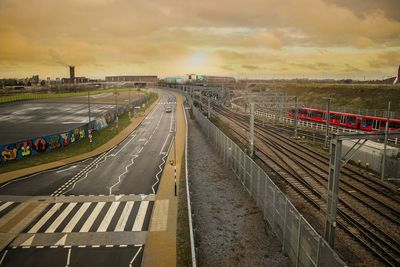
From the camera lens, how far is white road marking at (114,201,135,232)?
20.3 m

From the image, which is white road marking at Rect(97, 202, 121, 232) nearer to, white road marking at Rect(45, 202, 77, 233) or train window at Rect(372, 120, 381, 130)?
white road marking at Rect(45, 202, 77, 233)

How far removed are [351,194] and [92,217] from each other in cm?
2019

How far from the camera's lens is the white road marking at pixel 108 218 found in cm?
2029

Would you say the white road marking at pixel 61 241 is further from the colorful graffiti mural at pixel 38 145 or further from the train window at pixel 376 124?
the train window at pixel 376 124

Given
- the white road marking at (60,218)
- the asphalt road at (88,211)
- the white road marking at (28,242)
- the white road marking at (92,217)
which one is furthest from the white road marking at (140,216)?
the white road marking at (28,242)

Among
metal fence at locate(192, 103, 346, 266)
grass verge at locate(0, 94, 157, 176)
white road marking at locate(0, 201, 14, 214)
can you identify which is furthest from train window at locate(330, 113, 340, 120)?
white road marking at locate(0, 201, 14, 214)

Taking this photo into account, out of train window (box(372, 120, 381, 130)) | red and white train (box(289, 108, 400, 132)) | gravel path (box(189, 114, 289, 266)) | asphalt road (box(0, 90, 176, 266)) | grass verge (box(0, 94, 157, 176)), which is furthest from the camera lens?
train window (box(372, 120, 381, 130))

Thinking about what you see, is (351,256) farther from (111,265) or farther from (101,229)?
(101,229)

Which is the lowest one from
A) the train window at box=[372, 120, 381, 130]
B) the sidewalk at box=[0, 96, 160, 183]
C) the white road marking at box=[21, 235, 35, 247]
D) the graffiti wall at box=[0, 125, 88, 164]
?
the white road marking at box=[21, 235, 35, 247]

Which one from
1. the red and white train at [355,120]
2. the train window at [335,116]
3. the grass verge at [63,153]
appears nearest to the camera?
the grass verge at [63,153]

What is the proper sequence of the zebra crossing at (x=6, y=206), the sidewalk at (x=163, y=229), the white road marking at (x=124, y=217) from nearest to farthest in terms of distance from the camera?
the sidewalk at (x=163, y=229)
the white road marking at (x=124, y=217)
the zebra crossing at (x=6, y=206)

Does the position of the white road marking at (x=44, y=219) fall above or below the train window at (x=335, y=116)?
below

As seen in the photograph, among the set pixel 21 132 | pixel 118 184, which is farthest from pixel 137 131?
pixel 118 184

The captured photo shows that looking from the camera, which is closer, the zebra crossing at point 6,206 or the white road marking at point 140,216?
the white road marking at point 140,216
